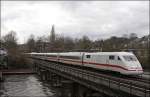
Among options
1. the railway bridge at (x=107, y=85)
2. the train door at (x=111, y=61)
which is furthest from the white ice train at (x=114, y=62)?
the railway bridge at (x=107, y=85)

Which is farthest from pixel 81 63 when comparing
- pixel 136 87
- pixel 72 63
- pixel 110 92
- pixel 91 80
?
pixel 136 87

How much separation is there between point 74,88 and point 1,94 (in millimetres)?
16222

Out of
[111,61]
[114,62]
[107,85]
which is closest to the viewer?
[107,85]

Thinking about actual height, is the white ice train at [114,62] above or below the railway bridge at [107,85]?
above

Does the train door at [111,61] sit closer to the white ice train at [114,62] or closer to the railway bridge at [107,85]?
the white ice train at [114,62]

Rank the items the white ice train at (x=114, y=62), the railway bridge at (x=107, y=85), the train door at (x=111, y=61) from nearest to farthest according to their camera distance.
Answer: the railway bridge at (x=107, y=85) → the white ice train at (x=114, y=62) → the train door at (x=111, y=61)

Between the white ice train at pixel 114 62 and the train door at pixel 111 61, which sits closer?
the white ice train at pixel 114 62

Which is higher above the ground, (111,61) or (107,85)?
(111,61)

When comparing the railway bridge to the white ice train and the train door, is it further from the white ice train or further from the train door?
the train door

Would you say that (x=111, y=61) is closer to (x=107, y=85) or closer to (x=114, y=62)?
(x=114, y=62)

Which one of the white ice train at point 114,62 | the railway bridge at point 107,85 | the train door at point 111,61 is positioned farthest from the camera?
the train door at point 111,61

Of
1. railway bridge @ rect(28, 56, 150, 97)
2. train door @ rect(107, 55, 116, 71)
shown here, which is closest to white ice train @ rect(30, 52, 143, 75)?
train door @ rect(107, 55, 116, 71)

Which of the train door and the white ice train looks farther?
the train door

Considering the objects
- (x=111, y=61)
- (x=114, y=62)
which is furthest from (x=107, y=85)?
(x=111, y=61)
